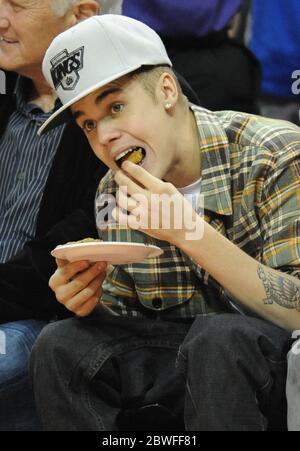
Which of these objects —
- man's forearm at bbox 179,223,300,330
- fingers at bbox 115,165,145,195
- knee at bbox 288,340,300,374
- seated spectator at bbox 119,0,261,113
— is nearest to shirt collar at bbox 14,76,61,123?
seated spectator at bbox 119,0,261,113

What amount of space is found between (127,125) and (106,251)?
333 millimetres

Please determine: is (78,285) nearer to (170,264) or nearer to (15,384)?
(170,264)

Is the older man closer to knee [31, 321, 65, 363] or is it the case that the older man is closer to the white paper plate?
knee [31, 321, 65, 363]

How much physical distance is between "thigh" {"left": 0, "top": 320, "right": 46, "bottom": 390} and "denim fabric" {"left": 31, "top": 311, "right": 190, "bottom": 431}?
240 mm

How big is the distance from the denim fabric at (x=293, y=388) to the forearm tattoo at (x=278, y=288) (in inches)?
5.0

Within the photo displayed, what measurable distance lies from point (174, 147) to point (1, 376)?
682mm

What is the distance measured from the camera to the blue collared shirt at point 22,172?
2.55 m

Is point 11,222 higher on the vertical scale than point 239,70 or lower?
lower

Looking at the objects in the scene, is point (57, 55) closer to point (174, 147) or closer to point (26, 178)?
point (174, 147)

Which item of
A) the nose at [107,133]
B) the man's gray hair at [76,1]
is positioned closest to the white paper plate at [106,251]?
the nose at [107,133]

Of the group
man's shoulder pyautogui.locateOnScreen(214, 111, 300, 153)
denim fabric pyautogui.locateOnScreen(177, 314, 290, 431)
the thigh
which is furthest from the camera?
the thigh

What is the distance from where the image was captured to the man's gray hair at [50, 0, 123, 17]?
2586 mm

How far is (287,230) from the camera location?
2.00 meters
